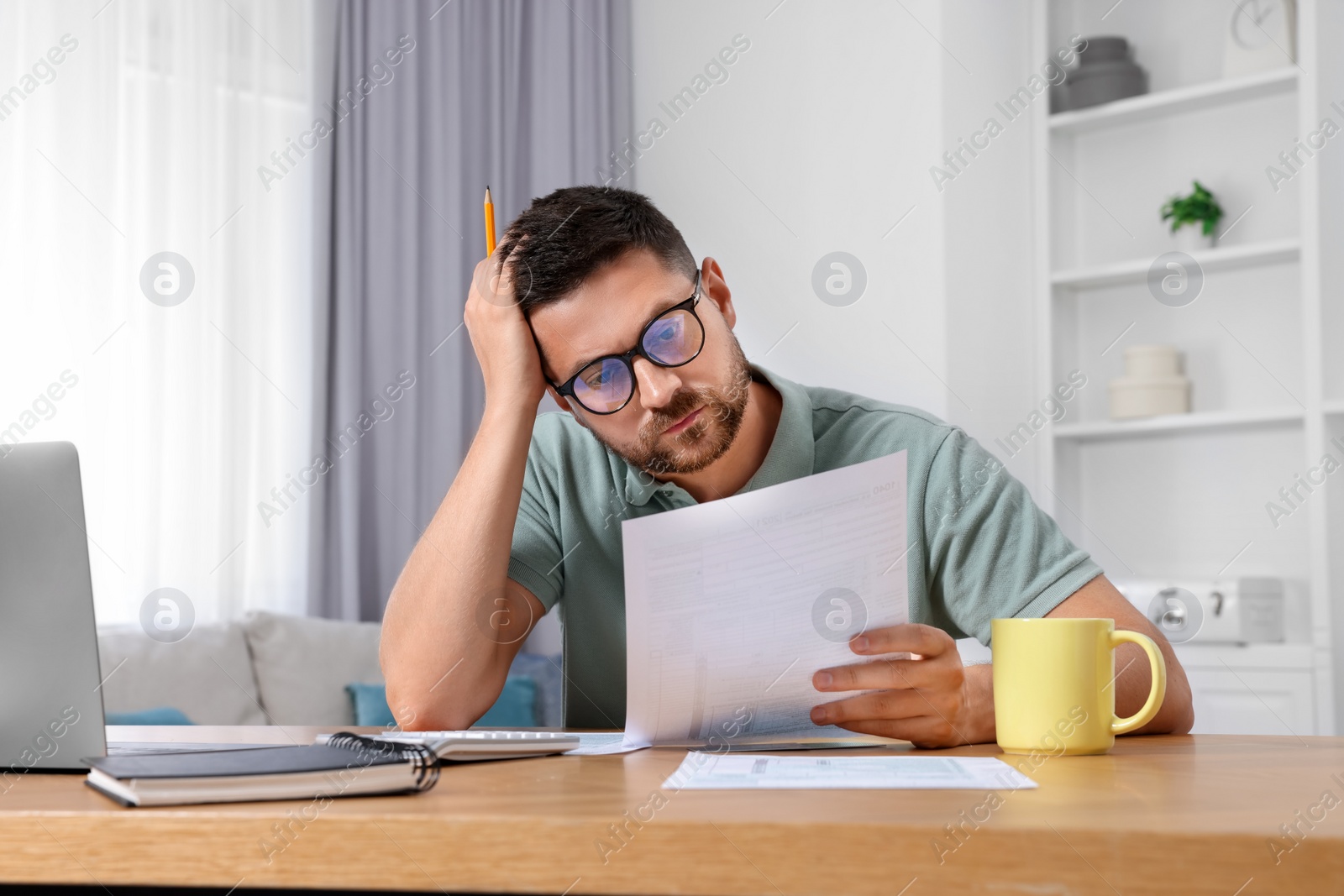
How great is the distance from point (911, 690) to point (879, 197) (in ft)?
8.45

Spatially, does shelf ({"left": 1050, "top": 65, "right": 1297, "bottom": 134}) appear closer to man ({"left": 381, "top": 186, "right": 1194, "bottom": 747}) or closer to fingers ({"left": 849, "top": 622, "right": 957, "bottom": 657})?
man ({"left": 381, "top": 186, "right": 1194, "bottom": 747})

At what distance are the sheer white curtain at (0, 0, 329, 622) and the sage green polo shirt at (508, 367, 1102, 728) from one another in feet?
5.34

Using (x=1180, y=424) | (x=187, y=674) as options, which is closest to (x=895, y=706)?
(x=187, y=674)

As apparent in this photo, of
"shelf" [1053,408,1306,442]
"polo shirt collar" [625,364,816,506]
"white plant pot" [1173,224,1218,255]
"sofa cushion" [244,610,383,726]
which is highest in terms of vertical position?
"white plant pot" [1173,224,1218,255]

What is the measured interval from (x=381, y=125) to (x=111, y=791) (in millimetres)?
2998

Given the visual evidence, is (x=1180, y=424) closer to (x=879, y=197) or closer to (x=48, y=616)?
(x=879, y=197)

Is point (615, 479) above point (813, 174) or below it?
below

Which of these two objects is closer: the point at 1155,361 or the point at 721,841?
the point at 721,841

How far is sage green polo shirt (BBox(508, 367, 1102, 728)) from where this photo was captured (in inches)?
50.0

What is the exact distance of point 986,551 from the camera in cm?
127

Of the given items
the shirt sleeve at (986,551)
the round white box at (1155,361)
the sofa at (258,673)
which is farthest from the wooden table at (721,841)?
the round white box at (1155,361)

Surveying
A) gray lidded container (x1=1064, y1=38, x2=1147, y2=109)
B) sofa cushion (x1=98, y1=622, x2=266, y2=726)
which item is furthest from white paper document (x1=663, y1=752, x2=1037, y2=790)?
gray lidded container (x1=1064, y1=38, x2=1147, y2=109)

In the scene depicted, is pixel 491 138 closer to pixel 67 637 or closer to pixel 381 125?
pixel 381 125

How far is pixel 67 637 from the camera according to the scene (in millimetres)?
759
